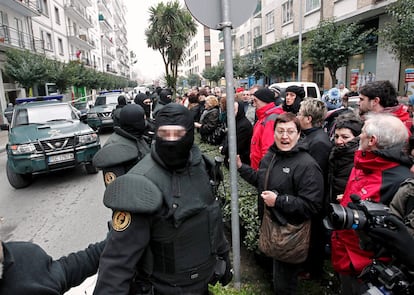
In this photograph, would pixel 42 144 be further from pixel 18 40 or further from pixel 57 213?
pixel 18 40

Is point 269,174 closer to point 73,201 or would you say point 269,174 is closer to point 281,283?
point 281,283

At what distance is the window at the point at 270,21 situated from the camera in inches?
1050

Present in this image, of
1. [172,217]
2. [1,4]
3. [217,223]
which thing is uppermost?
[1,4]

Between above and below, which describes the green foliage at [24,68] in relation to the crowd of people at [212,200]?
above

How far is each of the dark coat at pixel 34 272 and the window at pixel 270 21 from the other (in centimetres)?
2825

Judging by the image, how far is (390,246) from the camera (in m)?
1.45

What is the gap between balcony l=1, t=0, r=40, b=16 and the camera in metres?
18.9

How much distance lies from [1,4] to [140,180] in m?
23.3

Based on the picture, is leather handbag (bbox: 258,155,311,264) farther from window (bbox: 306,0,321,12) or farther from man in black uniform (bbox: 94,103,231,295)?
window (bbox: 306,0,321,12)

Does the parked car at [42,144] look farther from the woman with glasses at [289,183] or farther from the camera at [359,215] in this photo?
the camera at [359,215]

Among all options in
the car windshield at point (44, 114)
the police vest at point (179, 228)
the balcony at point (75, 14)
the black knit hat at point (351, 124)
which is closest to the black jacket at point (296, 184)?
the black knit hat at point (351, 124)

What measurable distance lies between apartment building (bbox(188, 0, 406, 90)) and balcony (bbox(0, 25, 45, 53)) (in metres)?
14.5

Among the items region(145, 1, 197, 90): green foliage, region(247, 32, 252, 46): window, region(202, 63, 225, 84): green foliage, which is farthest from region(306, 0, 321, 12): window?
region(202, 63, 225, 84): green foliage

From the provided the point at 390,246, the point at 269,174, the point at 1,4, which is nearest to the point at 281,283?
the point at 269,174
